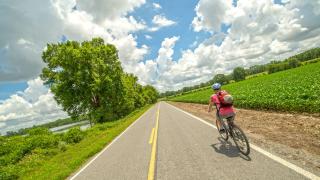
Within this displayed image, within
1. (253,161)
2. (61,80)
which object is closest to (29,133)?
(61,80)

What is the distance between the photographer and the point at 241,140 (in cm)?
670

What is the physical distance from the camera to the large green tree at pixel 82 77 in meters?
30.1

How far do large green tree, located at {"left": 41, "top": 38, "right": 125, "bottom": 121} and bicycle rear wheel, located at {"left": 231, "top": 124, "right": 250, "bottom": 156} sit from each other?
2490cm

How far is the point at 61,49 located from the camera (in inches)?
1199

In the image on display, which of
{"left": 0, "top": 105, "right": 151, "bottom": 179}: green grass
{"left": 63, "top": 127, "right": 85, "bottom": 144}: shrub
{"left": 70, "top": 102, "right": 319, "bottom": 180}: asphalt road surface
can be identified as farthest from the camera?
{"left": 63, "top": 127, "right": 85, "bottom": 144}: shrub

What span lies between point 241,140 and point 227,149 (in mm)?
837

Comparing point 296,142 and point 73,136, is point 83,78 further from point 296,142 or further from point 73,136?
point 296,142

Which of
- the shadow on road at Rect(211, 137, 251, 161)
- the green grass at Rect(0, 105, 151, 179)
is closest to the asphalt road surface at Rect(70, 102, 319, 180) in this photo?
the shadow on road at Rect(211, 137, 251, 161)

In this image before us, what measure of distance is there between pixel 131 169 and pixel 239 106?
16921mm

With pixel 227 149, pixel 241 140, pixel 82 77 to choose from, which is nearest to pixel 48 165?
pixel 227 149

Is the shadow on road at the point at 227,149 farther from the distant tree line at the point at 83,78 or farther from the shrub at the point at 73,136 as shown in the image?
the distant tree line at the point at 83,78

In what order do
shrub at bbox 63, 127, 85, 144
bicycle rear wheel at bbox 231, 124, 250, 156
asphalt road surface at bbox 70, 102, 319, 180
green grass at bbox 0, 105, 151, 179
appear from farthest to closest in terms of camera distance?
shrub at bbox 63, 127, 85, 144 < green grass at bbox 0, 105, 151, 179 < bicycle rear wheel at bbox 231, 124, 250, 156 < asphalt road surface at bbox 70, 102, 319, 180

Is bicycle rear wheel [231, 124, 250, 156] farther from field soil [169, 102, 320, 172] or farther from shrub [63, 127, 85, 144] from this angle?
shrub [63, 127, 85, 144]

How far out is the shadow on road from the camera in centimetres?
664
